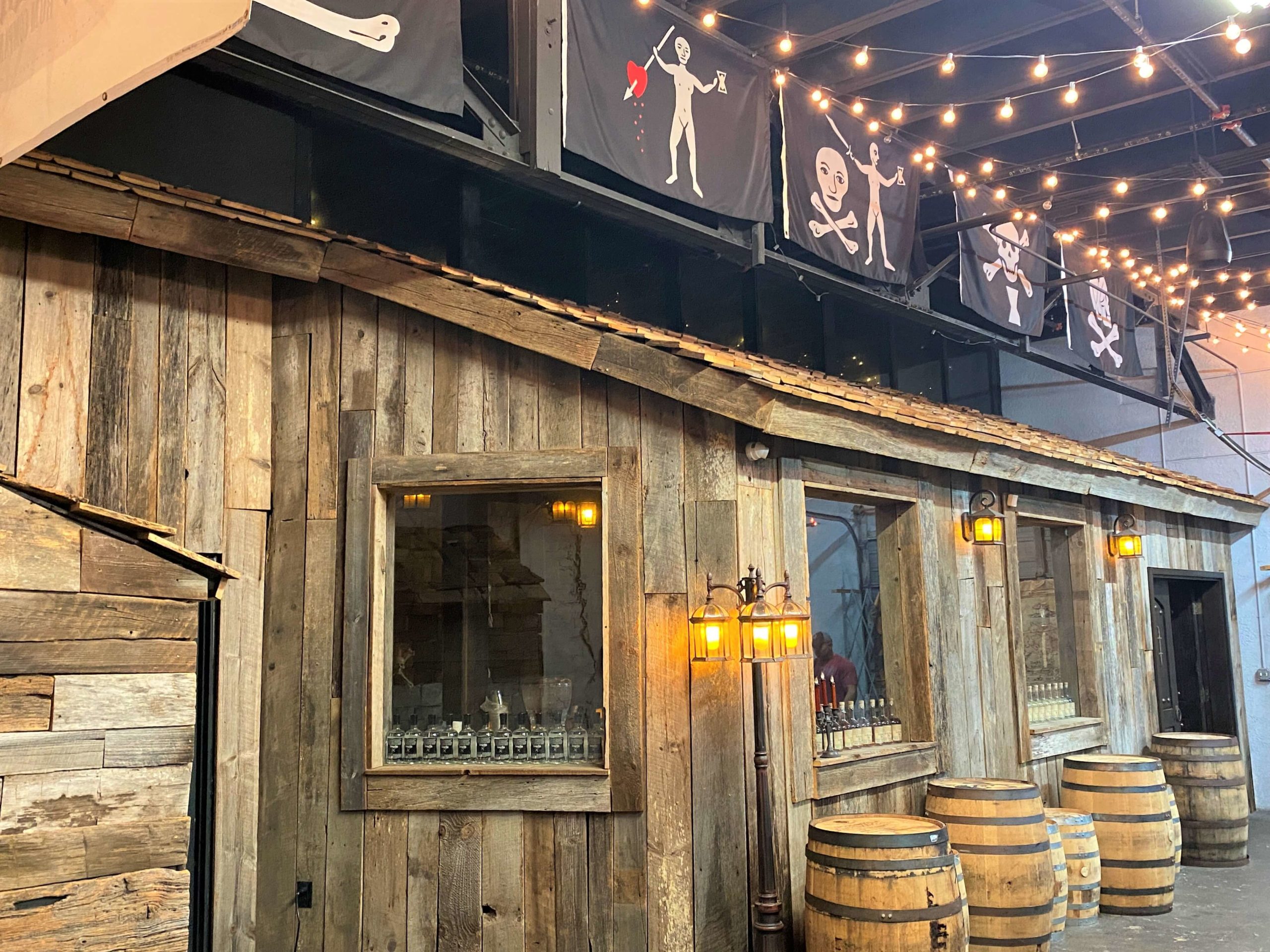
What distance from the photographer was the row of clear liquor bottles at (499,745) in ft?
17.1

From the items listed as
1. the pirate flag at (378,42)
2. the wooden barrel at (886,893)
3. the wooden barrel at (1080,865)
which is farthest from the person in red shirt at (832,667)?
the pirate flag at (378,42)

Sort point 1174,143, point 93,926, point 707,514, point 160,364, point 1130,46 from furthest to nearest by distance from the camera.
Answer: point 1174,143
point 1130,46
point 707,514
point 160,364
point 93,926

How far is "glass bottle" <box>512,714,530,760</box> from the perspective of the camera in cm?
525

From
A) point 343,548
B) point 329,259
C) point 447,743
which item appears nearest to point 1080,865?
point 447,743

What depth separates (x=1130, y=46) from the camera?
747 cm

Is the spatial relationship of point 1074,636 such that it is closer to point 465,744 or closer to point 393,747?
point 465,744

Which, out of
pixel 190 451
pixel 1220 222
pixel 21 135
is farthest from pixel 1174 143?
pixel 21 135

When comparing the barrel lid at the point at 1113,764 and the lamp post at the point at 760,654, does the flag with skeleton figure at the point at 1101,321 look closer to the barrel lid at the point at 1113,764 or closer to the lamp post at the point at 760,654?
the barrel lid at the point at 1113,764

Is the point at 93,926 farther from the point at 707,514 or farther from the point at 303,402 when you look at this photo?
→ the point at 707,514

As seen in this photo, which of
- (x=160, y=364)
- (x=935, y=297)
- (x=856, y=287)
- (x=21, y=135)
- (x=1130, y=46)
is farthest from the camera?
(x=935, y=297)

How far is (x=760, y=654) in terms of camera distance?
5.04 m

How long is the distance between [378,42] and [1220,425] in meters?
10.3

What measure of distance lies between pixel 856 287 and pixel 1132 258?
425 centimetres

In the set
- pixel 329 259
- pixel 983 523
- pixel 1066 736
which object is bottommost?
pixel 1066 736
